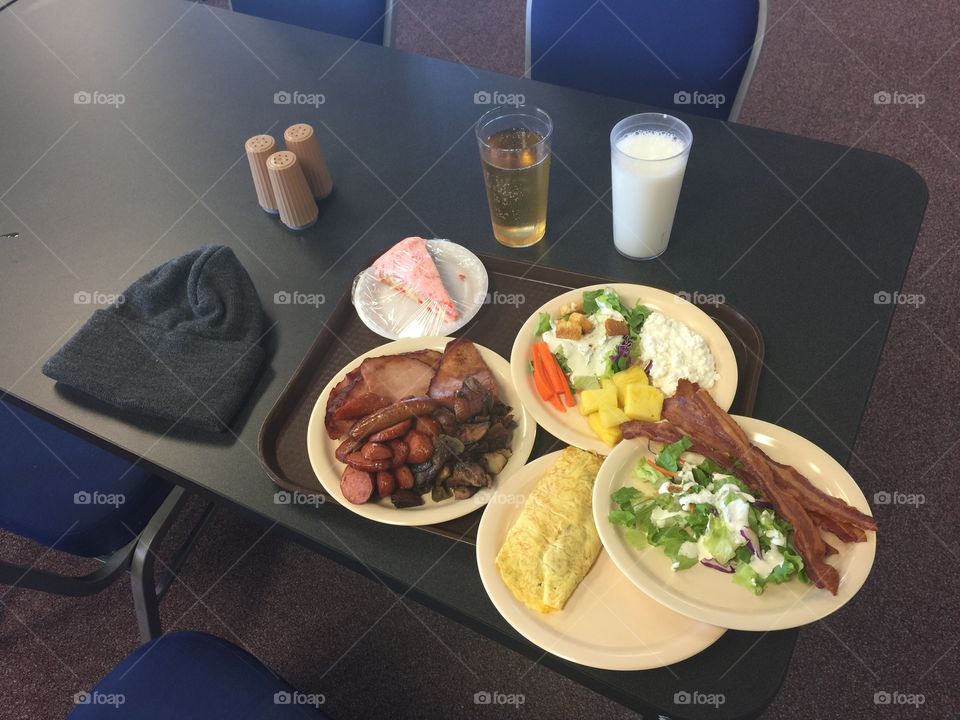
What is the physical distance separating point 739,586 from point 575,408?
352 mm

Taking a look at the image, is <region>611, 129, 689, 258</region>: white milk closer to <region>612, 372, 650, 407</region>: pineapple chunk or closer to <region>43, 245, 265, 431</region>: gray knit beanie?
<region>612, 372, 650, 407</region>: pineapple chunk

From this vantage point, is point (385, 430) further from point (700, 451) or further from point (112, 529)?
point (112, 529)

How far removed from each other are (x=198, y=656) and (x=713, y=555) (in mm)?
881

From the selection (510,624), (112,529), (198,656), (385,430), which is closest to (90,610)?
(112,529)

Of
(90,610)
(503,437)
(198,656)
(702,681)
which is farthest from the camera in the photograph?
(90,610)

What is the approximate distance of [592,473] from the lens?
1057 mm

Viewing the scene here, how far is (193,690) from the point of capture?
121 cm

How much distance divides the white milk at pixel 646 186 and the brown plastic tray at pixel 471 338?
4.2 inches

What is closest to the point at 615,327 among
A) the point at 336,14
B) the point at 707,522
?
the point at 707,522

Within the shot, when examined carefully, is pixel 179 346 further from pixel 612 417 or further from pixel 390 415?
pixel 612 417

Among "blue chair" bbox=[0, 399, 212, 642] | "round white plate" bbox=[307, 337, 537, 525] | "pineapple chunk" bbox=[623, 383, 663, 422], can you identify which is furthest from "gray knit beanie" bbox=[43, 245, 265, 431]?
"pineapple chunk" bbox=[623, 383, 663, 422]

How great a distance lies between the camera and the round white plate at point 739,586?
2.86ft

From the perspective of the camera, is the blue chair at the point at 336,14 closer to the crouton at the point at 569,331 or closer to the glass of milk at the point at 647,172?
the glass of milk at the point at 647,172

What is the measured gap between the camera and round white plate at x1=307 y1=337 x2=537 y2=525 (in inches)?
40.6
